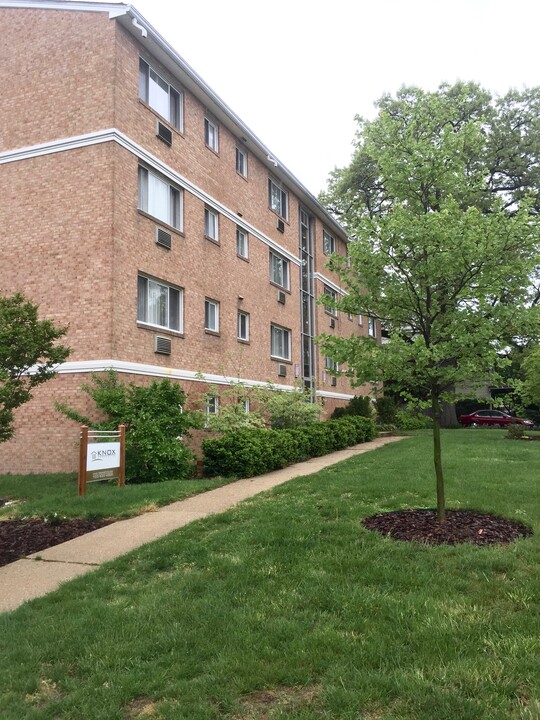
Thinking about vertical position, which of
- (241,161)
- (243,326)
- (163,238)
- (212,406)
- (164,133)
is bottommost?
(212,406)

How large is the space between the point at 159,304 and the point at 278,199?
10.4m

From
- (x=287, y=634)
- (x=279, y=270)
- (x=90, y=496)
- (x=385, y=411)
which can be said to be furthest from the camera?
(x=385, y=411)

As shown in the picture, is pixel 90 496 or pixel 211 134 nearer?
pixel 90 496

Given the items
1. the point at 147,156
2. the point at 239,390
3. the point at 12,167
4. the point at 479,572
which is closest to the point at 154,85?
the point at 147,156

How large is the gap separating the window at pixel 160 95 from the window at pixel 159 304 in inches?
183

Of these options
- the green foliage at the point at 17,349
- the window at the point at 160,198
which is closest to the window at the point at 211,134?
the window at the point at 160,198

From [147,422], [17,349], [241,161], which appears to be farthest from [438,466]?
[241,161]

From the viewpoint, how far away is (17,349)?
691cm

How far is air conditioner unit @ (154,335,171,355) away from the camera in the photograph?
46.2 ft

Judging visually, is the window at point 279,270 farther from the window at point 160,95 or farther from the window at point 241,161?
the window at point 160,95

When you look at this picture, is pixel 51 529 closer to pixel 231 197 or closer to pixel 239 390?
pixel 239 390

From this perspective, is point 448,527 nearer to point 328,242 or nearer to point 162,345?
point 162,345

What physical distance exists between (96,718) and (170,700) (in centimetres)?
40

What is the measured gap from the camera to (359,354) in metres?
6.72
